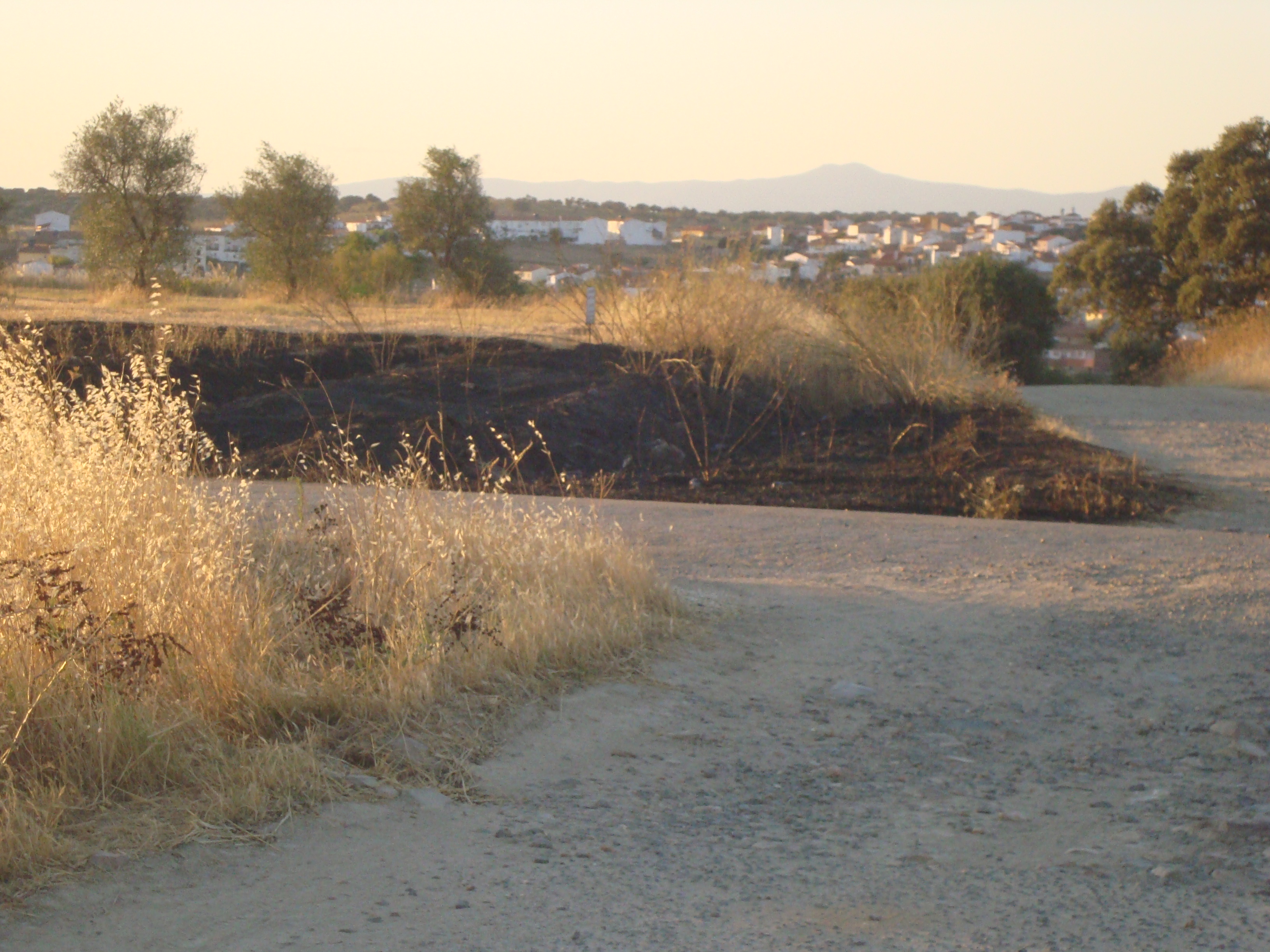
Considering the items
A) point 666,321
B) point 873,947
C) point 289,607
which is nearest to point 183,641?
point 289,607

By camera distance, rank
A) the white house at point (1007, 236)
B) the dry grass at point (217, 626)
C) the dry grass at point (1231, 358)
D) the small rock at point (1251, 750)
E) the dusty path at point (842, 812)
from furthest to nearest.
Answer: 1. the white house at point (1007, 236)
2. the dry grass at point (1231, 358)
3. the small rock at point (1251, 750)
4. the dry grass at point (217, 626)
5. the dusty path at point (842, 812)

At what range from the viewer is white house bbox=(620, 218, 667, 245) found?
17.0m

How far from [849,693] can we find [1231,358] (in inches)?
675

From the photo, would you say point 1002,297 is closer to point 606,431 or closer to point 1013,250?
point 606,431

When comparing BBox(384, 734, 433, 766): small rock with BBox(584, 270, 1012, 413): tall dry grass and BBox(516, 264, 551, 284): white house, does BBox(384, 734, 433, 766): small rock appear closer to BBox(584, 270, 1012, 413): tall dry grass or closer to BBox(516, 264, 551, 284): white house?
BBox(584, 270, 1012, 413): tall dry grass

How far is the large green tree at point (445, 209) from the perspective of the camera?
28.9 m

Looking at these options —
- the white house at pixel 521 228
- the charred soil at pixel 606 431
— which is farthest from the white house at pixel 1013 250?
the charred soil at pixel 606 431

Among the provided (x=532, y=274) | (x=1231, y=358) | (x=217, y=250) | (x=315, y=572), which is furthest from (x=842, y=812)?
(x=532, y=274)

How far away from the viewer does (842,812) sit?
11.8 feet

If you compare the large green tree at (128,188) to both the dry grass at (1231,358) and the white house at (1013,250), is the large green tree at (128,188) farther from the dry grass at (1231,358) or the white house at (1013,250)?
the white house at (1013,250)

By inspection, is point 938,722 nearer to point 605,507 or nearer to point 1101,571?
point 1101,571

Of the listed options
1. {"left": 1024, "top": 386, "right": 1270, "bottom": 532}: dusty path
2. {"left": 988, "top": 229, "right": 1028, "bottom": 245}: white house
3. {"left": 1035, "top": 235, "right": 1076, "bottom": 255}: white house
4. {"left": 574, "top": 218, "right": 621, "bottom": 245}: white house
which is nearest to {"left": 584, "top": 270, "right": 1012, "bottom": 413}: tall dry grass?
{"left": 574, "top": 218, "right": 621, "bottom": 245}: white house

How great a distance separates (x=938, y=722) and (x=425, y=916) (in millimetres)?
2307

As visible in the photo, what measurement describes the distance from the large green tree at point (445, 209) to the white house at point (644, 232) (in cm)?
450
